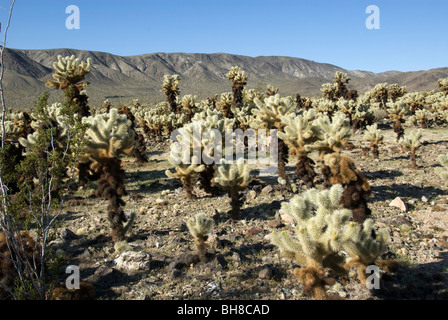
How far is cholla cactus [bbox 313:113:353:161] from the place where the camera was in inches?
302

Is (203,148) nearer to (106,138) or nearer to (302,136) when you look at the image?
(302,136)

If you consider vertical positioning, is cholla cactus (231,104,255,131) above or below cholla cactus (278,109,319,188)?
above

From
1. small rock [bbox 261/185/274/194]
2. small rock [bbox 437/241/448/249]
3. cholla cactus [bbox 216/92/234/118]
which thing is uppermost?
cholla cactus [bbox 216/92/234/118]

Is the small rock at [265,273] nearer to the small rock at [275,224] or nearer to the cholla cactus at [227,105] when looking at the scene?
the small rock at [275,224]

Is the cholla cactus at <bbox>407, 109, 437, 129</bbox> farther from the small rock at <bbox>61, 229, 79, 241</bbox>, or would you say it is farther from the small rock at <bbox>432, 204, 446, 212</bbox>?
the small rock at <bbox>61, 229, 79, 241</bbox>

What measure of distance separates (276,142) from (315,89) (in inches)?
4308

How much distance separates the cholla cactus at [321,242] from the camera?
13.3 ft

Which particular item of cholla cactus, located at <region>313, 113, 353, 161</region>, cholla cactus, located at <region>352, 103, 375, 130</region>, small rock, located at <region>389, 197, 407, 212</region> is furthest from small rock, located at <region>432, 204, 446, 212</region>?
cholla cactus, located at <region>352, 103, 375, 130</region>

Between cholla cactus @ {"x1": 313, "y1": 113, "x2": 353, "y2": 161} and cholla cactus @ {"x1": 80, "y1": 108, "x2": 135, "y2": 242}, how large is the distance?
192 inches

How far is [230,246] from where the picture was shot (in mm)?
6316

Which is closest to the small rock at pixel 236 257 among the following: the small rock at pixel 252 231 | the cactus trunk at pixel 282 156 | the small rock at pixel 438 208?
the small rock at pixel 252 231

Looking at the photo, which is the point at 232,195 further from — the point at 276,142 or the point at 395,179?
the point at 395,179

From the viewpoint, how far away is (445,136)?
18.8 meters
